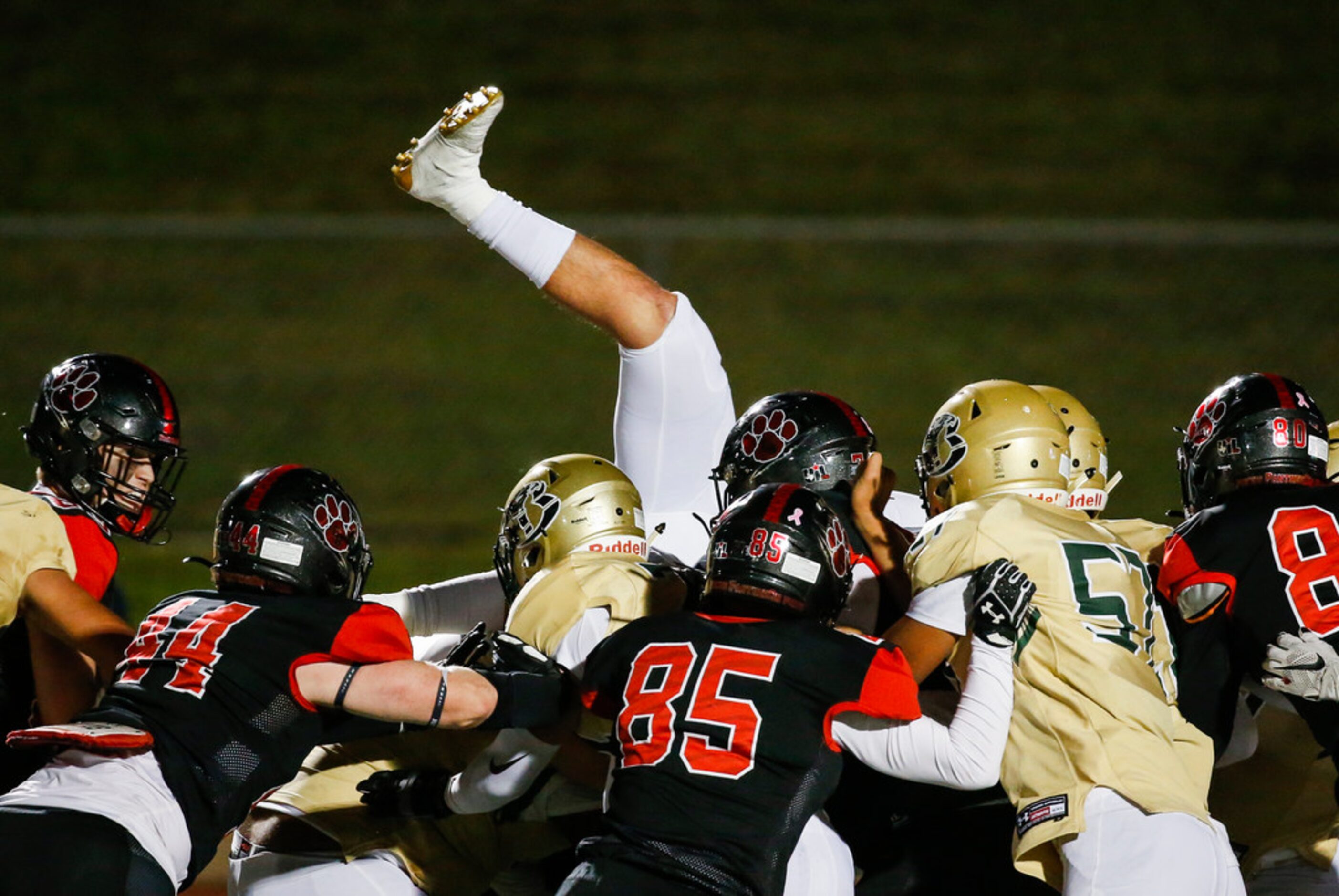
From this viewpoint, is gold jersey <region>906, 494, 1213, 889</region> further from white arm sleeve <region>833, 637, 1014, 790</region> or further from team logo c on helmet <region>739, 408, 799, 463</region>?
team logo c on helmet <region>739, 408, 799, 463</region>

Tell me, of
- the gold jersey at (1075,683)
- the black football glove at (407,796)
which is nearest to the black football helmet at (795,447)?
the gold jersey at (1075,683)

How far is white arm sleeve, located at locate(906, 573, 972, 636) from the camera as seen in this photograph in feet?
13.6

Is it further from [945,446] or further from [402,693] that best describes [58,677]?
[945,446]

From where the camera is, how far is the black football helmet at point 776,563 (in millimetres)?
4004

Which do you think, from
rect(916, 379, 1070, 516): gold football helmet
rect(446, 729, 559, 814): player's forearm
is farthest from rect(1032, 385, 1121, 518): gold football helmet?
rect(446, 729, 559, 814): player's forearm

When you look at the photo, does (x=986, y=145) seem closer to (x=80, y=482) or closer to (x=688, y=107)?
(x=688, y=107)

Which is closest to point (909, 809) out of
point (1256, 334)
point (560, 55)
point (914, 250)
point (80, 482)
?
point (80, 482)

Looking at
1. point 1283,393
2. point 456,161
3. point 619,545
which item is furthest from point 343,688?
point 1283,393

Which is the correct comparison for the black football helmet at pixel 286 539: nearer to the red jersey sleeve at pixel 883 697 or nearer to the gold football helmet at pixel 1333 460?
the red jersey sleeve at pixel 883 697

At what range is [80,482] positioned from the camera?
491 centimetres

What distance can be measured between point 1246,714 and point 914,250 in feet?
33.1

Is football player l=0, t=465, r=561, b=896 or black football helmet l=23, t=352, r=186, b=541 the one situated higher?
black football helmet l=23, t=352, r=186, b=541

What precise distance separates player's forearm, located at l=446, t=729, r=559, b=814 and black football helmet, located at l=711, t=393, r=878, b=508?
112cm

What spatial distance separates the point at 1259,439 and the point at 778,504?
4.95 ft
